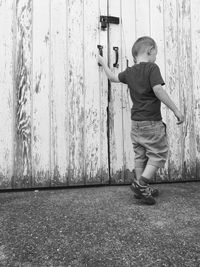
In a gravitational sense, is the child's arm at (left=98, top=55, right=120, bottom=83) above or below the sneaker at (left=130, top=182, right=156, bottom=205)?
above

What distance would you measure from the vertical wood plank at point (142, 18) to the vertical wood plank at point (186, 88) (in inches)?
11.8

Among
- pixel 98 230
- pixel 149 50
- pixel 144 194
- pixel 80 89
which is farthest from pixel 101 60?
pixel 98 230

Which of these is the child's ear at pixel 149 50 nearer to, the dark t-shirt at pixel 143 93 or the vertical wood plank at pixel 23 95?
the dark t-shirt at pixel 143 93

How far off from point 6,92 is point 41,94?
27cm

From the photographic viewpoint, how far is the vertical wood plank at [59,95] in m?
2.28

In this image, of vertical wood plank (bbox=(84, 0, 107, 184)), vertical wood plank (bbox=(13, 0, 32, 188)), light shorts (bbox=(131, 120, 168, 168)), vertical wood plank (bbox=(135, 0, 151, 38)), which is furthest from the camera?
vertical wood plank (bbox=(135, 0, 151, 38))

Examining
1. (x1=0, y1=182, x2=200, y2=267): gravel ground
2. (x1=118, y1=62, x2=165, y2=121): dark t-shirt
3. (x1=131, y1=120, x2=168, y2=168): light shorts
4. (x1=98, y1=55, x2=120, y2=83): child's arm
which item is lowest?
(x1=0, y1=182, x2=200, y2=267): gravel ground

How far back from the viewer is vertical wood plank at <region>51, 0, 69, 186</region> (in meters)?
2.28

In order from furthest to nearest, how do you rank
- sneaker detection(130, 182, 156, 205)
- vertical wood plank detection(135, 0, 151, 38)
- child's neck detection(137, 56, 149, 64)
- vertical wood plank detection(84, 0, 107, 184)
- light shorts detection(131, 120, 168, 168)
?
vertical wood plank detection(135, 0, 151, 38)
vertical wood plank detection(84, 0, 107, 184)
child's neck detection(137, 56, 149, 64)
light shorts detection(131, 120, 168, 168)
sneaker detection(130, 182, 156, 205)

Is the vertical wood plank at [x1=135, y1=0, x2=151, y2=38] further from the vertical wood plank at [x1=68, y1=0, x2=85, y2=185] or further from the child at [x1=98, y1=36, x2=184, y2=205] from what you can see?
the vertical wood plank at [x1=68, y1=0, x2=85, y2=185]

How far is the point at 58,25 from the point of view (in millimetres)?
2320

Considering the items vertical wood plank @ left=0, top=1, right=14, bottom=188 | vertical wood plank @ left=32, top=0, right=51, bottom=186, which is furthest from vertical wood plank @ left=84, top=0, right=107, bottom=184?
vertical wood plank @ left=0, top=1, right=14, bottom=188

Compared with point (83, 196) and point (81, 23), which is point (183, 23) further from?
point (83, 196)

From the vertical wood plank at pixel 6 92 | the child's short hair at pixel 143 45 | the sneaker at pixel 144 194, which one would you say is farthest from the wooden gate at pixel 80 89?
the sneaker at pixel 144 194
